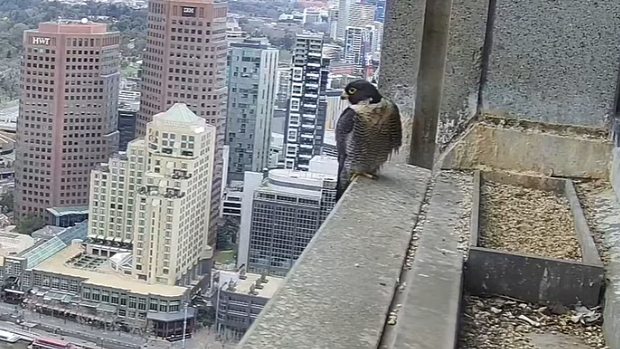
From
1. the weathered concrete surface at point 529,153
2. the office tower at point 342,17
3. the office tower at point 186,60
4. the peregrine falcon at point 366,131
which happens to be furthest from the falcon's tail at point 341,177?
the office tower at point 186,60

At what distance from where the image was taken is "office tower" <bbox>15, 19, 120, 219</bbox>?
9.66 m

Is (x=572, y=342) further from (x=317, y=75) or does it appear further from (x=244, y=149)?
(x=244, y=149)

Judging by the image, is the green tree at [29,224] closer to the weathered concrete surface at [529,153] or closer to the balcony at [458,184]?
the balcony at [458,184]

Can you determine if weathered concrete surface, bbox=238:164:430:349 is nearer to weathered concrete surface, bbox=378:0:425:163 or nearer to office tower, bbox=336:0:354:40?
weathered concrete surface, bbox=378:0:425:163

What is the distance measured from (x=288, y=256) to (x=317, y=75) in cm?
153

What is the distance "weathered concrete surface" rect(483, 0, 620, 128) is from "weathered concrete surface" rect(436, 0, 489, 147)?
0.11ft

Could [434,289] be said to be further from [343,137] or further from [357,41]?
[357,41]

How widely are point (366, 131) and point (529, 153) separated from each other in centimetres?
40

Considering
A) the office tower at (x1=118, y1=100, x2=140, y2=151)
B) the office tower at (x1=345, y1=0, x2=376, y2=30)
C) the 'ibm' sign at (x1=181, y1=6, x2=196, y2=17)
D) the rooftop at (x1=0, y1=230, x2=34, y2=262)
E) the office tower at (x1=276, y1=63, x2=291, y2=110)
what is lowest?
the rooftop at (x1=0, y1=230, x2=34, y2=262)

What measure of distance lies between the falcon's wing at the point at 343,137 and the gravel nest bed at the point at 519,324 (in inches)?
36.8

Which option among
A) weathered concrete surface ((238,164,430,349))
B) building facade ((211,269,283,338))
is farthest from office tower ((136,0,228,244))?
weathered concrete surface ((238,164,430,349))

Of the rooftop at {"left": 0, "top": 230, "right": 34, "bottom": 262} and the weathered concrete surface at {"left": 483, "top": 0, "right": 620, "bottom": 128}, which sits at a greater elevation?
the weathered concrete surface at {"left": 483, "top": 0, "right": 620, "bottom": 128}

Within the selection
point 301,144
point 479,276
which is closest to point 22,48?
point 301,144

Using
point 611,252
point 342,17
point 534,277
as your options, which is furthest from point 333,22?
point 534,277
